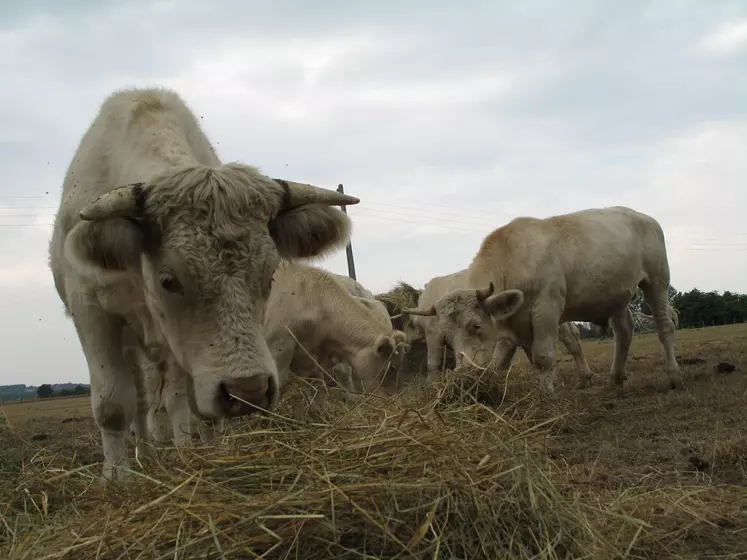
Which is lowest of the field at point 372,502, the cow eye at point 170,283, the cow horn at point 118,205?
the field at point 372,502

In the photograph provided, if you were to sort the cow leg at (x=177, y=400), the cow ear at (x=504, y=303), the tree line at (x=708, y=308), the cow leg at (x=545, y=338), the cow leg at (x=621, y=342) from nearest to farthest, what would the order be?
the cow leg at (x=177, y=400), the cow ear at (x=504, y=303), the cow leg at (x=545, y=338), the cow leg at (x=621, y=342), the tree line at (x=708, y=308)

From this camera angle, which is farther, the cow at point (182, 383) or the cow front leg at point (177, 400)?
the cow front leg at point (177, 400)

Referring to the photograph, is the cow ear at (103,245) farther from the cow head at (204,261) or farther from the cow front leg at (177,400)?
the cow front leg at (177,400)

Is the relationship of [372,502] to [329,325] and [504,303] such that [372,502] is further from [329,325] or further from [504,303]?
[504,303]

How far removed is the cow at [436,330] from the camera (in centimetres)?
1015

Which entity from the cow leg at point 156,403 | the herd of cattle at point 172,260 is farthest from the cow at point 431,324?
the cow leg at point 156,403

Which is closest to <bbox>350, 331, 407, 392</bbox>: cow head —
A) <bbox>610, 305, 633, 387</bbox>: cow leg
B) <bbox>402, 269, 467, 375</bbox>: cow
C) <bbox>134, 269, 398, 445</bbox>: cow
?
<bbox>134, 269, 398, 445</bbox>: cow

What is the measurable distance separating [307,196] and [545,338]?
5.56m

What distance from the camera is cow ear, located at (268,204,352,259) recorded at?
149 inches

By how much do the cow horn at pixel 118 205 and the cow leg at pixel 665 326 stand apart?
7854mm

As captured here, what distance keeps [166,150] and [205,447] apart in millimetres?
2023

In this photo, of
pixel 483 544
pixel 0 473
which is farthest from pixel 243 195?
pixel 0 473

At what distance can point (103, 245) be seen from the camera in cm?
338

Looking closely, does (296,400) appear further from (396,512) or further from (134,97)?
(134,97)
